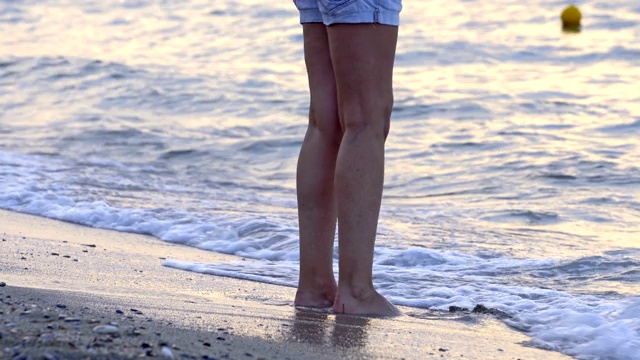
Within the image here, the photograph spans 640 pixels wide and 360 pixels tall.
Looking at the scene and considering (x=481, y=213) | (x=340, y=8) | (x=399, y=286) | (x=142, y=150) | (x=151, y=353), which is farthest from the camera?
(x=142, y=150)

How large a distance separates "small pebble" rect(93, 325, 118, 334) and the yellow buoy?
13.6 m

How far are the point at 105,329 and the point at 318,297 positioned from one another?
1.02 m

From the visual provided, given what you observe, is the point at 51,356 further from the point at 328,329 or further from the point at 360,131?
the point at 360,131

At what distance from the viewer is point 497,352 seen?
299 centimetres

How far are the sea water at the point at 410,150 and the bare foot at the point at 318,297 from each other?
0.56 m

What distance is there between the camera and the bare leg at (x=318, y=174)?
10.5ft

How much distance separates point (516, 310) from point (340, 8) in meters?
1.35

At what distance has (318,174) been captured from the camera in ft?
10.6

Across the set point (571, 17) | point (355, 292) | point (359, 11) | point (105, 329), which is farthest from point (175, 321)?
point (571, 17)

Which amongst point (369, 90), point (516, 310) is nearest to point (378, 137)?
point (369, 90)

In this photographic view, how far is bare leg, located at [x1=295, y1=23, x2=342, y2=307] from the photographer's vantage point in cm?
320

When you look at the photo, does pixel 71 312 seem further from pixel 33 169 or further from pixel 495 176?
pixel 495 176

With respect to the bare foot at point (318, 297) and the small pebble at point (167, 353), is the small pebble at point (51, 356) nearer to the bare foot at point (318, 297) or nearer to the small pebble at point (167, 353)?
the small pebble at point (167, 353)

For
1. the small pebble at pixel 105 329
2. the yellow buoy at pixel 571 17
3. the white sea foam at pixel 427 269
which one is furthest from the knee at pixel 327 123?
the yellow buoy at pixel 571 17
